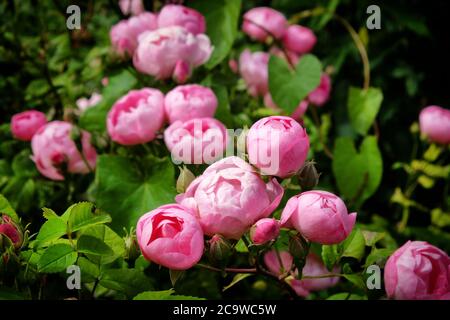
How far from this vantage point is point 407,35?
1.55 m

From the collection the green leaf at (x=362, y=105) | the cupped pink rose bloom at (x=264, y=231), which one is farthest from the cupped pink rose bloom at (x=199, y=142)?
the green leaf at (x=362, y=105)

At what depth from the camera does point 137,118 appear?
0.69 m

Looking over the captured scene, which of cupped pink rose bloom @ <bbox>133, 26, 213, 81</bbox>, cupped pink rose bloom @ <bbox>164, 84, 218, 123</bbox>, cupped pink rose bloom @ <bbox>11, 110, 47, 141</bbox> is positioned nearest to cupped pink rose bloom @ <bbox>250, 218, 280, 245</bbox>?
cupped pink rose bloom @ <bbox>164, 84, 218, 123</bbox>

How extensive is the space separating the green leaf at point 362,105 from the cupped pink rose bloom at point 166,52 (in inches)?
15.0

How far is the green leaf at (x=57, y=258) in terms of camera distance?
0.49 m

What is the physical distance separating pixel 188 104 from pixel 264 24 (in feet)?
1.48

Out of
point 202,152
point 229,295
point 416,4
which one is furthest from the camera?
point 416,4

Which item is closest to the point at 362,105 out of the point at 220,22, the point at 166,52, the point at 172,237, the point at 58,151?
the point at 220,22

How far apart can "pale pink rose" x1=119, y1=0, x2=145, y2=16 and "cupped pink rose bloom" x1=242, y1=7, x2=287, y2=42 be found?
0.65 ft

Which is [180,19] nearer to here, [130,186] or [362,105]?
[130,186]

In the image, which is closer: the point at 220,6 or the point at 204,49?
the point at 204,49
